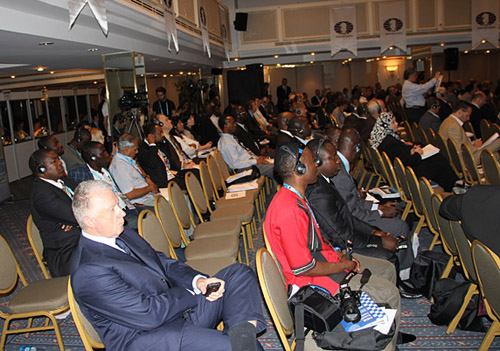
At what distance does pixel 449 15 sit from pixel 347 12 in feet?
10.7

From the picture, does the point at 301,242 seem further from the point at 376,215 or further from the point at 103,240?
the point at 376,215

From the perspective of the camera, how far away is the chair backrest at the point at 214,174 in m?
5.44

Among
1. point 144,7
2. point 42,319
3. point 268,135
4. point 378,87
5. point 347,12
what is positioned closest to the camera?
point 42,319

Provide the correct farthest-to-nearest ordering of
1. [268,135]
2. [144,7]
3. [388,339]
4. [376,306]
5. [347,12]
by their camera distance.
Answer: [347,12], [268,135], [144,7], [376,306], [388,339]

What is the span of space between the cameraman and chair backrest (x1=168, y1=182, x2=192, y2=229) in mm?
1353

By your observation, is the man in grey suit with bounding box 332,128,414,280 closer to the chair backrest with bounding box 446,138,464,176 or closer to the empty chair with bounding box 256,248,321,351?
the empty chair with bounding box 256,248,321,351

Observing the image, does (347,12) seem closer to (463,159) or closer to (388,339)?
(463,159)

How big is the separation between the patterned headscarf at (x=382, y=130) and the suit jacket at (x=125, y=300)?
4190 mm

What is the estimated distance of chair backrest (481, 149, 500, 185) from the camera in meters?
4.62

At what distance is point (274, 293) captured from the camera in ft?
7.51

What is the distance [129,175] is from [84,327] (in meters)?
2.76

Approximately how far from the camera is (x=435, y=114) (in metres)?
7.89

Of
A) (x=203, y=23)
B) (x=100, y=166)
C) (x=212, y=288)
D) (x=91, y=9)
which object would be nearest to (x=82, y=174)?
(x=100, y=166)

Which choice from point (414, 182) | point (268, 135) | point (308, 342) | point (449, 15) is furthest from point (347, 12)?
point (308, 342)
